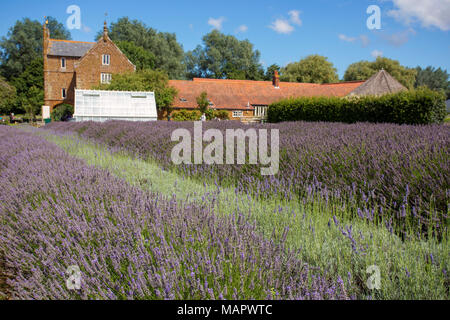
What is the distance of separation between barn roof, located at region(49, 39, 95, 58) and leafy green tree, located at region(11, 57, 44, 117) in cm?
823

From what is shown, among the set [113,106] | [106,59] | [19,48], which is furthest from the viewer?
[19,48]

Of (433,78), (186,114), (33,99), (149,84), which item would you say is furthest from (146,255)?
(433,78)

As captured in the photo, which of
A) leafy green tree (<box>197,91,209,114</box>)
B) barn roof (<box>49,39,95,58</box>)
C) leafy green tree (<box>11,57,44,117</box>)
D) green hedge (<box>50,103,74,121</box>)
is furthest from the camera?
leafy green tree (<box>11,57,44,117</box>)

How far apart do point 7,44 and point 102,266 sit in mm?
64863

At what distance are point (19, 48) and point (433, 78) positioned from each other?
92.4m

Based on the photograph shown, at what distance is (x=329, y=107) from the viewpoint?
662 inches

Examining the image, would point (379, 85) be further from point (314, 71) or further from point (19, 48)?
point (19, 48)

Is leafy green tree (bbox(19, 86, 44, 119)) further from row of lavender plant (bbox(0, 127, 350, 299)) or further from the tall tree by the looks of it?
row of lavender plant (bbox(0, 127, 350, 299))

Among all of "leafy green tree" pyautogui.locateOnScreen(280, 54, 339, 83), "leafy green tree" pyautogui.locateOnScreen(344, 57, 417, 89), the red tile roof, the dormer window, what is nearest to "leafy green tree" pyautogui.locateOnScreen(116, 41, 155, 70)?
the dormer window

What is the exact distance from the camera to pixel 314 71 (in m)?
48.8

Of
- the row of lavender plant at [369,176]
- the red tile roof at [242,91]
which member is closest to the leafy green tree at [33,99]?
the red tile roof at [242,91]

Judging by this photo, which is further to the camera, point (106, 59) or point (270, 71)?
point (270, 71)

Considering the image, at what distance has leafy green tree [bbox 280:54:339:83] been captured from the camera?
4903 centimetres
